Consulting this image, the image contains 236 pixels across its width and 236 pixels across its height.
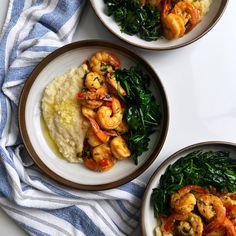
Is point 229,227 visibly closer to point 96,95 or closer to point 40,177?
point 96,95

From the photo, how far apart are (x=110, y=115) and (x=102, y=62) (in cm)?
44

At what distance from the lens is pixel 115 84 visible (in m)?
3.58

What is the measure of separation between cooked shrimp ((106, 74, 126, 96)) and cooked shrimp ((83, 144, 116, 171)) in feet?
1.44

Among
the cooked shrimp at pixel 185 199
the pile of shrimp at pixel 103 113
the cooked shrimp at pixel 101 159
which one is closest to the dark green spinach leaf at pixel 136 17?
the pile of shrimp at pixel 103 113

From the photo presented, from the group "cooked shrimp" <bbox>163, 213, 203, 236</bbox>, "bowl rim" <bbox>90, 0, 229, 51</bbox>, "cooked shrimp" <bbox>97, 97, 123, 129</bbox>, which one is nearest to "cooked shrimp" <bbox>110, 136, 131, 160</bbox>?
"cooked shrimp" <bbox>97, 97, 123, 129</bbox>

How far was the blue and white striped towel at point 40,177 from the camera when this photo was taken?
365cm

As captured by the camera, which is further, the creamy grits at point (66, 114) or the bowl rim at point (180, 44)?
the creamy grits at point (66, 114)

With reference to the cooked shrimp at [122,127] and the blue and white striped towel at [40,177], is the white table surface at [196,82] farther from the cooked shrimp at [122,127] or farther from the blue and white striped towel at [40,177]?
the cooked shrimp at [122,127]

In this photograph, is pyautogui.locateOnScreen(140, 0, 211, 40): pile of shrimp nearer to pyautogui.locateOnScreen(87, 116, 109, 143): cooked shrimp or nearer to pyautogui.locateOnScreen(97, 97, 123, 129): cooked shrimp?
pyautogui.locateOnScreen(97, 97, 123, 129): cooked shrimp

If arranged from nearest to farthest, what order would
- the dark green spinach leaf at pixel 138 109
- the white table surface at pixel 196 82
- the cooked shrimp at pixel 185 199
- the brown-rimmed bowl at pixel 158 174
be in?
the cooked shrimp at pixel 185 199 < the brown-rimmed bowl at pixel 158 174 < the dark green spinach leaf at pixel 138 109 < the white table surface at pixel 196 82

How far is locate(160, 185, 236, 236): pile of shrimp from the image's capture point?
3.43 metres

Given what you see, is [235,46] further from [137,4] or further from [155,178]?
[155,178]

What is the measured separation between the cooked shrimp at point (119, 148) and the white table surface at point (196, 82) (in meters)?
0.28

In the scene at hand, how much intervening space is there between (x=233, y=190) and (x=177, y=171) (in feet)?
1.52
